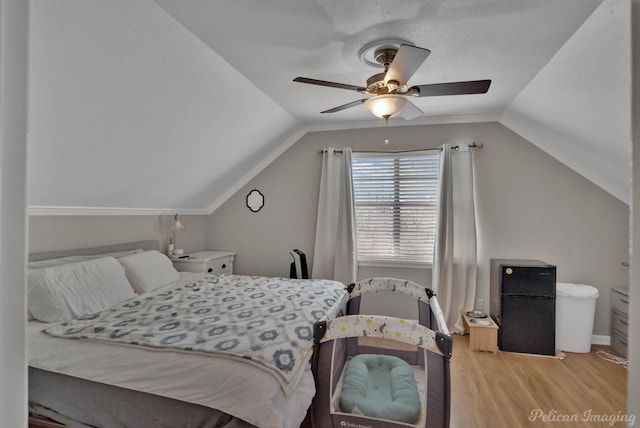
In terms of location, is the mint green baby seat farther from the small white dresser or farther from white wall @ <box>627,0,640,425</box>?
the small white dresser

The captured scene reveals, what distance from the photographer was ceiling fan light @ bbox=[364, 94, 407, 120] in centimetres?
183

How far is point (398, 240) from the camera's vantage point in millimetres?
3719

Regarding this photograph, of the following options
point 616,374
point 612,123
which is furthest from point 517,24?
point 616,374

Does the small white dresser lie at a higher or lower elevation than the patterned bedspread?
lower

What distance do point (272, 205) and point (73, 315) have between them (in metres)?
2.37

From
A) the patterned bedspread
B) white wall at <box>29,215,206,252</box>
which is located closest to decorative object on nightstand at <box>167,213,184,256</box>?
white wall at <box>29,215,206,252</box>

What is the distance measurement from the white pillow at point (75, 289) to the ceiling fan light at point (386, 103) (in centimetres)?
225

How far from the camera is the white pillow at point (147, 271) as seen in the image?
269 centimetres

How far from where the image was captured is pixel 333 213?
3.76 metres

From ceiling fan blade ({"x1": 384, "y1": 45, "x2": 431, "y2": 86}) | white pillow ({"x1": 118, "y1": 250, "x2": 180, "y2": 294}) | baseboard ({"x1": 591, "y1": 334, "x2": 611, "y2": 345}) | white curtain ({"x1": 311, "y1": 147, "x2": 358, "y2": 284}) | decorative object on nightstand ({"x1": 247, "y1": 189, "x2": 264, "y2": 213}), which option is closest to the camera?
ceiling fan blade ({"x1": 384, "y1": 45, "x2": 431, "y2": 86})

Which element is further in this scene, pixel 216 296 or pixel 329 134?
pixel 329 134

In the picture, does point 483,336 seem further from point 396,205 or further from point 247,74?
point 247,74

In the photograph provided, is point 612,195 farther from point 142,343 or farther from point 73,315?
point 73,315

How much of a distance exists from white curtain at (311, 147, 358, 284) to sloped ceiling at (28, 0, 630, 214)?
0.80 meters
